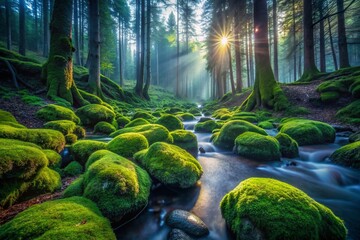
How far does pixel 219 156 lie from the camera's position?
5566 millimetres

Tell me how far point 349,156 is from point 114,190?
207 inches

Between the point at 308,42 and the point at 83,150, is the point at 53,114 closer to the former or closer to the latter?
the point at 83,150

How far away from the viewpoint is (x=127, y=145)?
4.34m

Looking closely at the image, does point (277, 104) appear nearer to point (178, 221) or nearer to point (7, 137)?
point (178, 221)

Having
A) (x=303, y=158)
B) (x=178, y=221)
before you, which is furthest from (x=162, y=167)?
(x=303, y=158)

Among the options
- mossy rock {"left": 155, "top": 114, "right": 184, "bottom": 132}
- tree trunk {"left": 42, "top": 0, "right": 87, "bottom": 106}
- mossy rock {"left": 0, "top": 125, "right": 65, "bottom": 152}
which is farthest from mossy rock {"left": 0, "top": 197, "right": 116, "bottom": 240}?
tree trunk {"left": 42, "top": 0, "right": 87, "bottom": 106}

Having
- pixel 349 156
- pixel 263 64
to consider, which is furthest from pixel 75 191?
pixel 263 64

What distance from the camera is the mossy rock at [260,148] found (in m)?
4.88

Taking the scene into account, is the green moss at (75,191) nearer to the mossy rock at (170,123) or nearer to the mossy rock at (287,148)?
the mossy rock at (170,123)

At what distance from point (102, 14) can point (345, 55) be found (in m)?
25.1

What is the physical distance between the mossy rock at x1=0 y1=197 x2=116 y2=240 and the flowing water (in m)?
0.59

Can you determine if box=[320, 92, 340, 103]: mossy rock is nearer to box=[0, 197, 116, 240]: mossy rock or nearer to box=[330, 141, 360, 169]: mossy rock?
box=[330, 141, 360, 169]: mossy rock

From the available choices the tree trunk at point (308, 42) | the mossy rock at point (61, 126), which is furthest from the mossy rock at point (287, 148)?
the tree trunk at point (308, 42)

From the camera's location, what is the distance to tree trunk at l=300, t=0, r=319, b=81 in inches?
476
